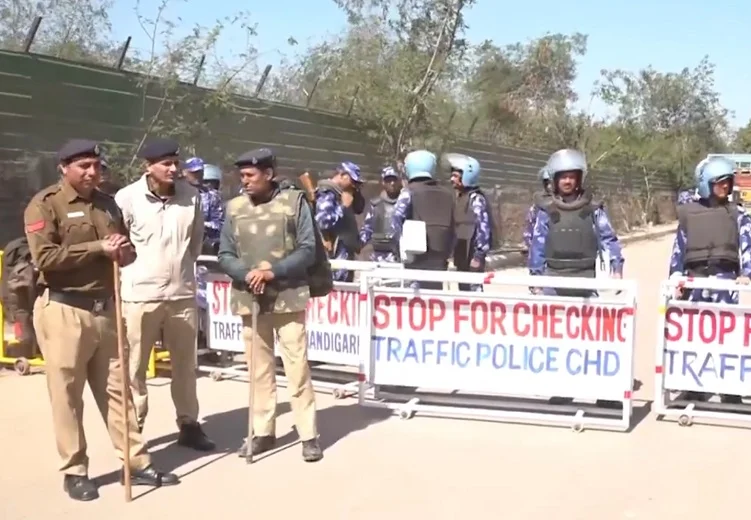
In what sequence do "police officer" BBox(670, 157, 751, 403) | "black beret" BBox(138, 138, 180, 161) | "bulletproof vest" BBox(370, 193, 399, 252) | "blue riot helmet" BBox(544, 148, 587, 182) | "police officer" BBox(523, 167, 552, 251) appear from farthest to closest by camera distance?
"bulletproof vest" BBox(370, 193, 399, 252) → "police officer" BBox(523, 167, 552, 251) → "police officer" BBox(670, 157, 751, 403) → "blue riot helmet" BBox(544, 148, 587, 182) → "black beret" BBox(138, 138, 180, 161)

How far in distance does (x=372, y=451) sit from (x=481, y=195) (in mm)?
3411

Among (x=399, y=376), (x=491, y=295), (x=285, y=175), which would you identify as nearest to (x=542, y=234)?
(x=491, y=295)

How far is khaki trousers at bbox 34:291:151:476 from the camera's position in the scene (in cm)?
555

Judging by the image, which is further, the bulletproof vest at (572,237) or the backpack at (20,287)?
the bulletproof vest at (572,237)

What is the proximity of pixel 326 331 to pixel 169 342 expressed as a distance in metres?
2.10

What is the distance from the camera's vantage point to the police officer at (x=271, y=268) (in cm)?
643

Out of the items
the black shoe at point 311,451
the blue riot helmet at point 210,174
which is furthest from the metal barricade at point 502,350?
the blue riot helmet at point 210,174

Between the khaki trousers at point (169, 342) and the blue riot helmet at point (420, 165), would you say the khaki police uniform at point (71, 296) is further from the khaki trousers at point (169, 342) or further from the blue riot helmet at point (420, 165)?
the blue riot helmet at point (420, 165)

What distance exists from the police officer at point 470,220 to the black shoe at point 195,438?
3.23 m

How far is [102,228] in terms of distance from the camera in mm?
5641

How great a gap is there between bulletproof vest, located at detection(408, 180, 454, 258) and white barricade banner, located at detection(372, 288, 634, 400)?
921 mm

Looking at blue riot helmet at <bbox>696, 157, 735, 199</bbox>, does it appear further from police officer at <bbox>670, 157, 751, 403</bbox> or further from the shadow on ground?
the shadow on ground

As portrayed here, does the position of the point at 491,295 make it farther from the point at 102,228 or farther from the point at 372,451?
the point at 102,228

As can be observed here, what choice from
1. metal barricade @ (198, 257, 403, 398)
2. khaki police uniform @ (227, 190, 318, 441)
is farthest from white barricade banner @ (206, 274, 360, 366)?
khaki police uniform @ (227, 190, 318, 441)
